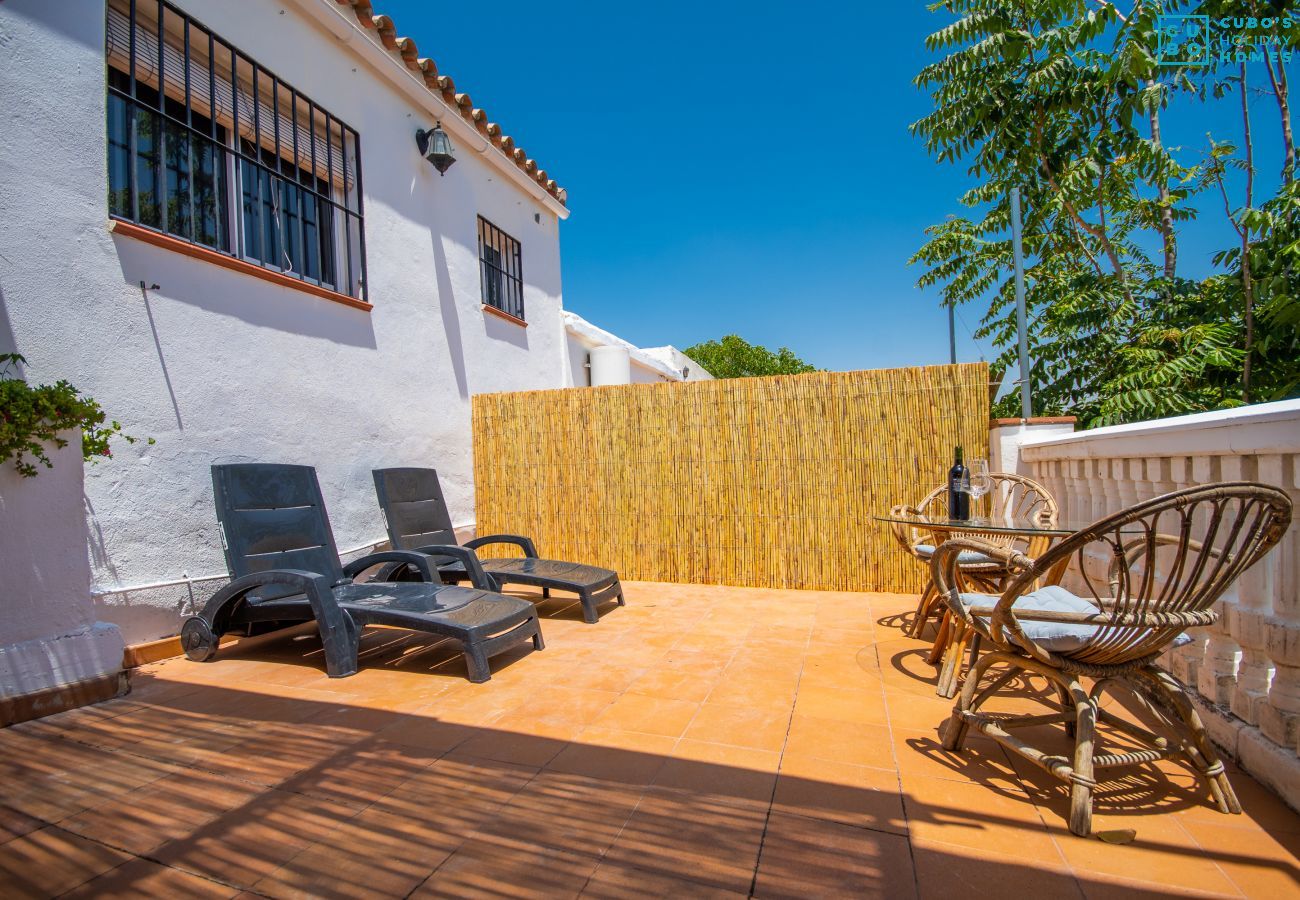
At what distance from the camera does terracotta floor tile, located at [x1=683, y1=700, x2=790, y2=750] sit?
2466mm

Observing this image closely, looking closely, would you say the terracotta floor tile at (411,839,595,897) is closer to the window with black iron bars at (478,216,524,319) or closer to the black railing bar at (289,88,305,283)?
the black railing bar at (289,88,305,283)

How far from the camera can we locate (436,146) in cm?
619

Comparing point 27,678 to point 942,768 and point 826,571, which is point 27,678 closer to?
point 942,768

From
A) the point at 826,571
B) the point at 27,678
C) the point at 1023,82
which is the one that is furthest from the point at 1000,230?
the point at 27,678

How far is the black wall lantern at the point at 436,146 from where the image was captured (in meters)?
6.19

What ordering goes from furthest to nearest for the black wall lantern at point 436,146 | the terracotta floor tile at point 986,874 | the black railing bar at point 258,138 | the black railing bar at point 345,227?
the black wall lantern at point 436,146, the black railing bar at point 345,227, the black railing bar at point 258,138, the terracotta floor tile at point 986,874

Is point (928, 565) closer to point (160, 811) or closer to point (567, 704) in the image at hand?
point (567, 704)

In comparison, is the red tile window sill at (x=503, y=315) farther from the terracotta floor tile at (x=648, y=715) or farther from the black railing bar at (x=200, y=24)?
the terracotta floor tile at (x=648, y=715)

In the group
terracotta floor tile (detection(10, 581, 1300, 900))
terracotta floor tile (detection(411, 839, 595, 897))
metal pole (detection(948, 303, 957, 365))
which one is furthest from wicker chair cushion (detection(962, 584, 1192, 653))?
metal pole (detection(948, 303, 957, 365))

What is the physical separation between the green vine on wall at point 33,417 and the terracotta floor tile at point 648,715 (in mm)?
2737

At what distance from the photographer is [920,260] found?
956cm

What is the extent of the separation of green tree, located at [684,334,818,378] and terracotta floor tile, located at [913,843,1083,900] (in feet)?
103

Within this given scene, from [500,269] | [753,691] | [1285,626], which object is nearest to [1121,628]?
[1285,626]

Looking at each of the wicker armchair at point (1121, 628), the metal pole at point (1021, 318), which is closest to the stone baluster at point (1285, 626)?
the wicker armchair at point (1121, 628)
